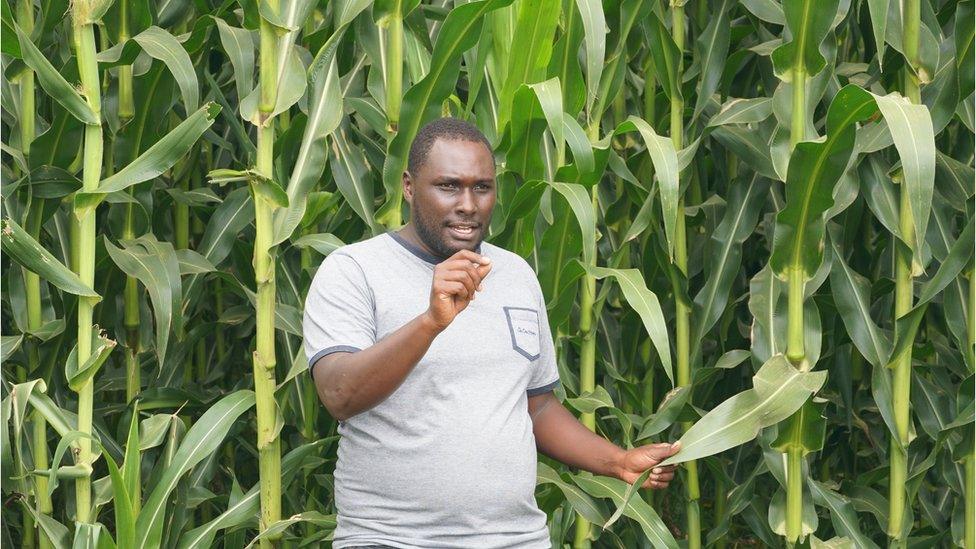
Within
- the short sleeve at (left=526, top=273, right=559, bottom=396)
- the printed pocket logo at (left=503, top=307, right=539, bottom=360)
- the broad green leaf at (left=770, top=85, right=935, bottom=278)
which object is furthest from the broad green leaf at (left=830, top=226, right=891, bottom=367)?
the printed pocket logo at (left=503, top=307, right=539, bottom=360)

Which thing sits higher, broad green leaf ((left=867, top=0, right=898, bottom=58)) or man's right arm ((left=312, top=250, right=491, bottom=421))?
broad green leaf ((left=867, top=0, right=898, bottom=58))

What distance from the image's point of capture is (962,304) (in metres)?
3.08

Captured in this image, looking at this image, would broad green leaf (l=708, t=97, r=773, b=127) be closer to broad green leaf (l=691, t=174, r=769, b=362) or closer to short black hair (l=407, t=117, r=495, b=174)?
broad green leaf (l=691, t=174, r=769, b=362)

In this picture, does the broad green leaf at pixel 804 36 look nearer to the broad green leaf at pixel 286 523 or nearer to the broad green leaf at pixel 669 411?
the broad green leaf at pixel 669 411

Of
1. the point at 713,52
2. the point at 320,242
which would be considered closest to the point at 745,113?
the point at 713,52

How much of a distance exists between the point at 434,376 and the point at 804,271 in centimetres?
104

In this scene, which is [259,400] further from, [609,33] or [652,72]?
[652,72]

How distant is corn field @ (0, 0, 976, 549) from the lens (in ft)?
8.69

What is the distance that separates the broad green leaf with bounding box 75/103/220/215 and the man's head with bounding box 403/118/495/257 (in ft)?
1.92

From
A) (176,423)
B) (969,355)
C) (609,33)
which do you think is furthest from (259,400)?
(969,355)

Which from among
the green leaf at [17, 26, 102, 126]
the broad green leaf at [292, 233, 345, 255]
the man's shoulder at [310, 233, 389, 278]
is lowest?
the broad green leaf at [292, 233, 345, 255]

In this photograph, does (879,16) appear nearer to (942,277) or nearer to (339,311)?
(942,277)

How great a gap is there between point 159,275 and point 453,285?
1170 mm

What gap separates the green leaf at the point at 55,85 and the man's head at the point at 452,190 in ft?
2.67
